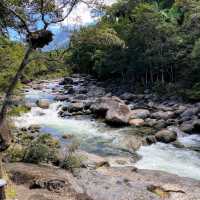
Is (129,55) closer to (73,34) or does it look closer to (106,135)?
(106,135)

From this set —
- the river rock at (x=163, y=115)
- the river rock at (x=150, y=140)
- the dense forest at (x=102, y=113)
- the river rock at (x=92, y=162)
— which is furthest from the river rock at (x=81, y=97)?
the river rock at (x=92, y=162)

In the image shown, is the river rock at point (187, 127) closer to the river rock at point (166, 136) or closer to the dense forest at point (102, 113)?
the dense forest at point (102, 113)

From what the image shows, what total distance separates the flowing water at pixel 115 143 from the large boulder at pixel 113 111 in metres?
0.91

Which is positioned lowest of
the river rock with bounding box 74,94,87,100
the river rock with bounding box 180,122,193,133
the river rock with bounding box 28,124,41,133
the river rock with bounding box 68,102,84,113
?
the river rock with bounding box 28,124,41,133

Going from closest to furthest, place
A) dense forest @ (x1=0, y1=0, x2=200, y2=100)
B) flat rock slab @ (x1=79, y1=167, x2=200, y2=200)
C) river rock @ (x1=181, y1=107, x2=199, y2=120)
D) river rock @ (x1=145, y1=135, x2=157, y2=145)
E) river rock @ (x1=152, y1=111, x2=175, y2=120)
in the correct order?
flat rock slab @ (x1=79, y1=167, x2=200, y2=200) < river rock @ (x1=145, y1=135, x2=157, y2=145) < river rock @ (x1=181, y1=107, x2=199, y2=120) < river rock @ (x1=152, y1=111, x2=175, y2=120) < dense forest @ (x1=0, y1=0, x2=200, y2=100)

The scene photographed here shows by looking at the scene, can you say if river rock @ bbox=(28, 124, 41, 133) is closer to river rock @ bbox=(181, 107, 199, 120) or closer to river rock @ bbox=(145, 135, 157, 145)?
river rock @ bbox=(145, 135, 157, 145)

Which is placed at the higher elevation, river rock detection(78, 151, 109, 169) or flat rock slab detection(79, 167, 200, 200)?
river rock detection(78, 151, 109, 169)

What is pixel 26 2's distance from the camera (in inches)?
437

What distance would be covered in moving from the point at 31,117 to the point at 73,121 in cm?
406

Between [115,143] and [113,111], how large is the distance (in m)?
6.89

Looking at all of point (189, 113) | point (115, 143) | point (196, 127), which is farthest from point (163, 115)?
point (115, 143)

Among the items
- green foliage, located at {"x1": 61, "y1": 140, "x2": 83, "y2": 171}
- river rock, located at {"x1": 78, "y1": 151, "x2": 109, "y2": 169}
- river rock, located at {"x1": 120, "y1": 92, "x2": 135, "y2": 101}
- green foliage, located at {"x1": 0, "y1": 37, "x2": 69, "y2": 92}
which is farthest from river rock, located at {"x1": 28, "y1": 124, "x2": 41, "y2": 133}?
river rock, located at {"x1": 120, "y1": 92, "x2": 135, "y2": 101}

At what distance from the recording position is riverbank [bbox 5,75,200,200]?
17.2 meters

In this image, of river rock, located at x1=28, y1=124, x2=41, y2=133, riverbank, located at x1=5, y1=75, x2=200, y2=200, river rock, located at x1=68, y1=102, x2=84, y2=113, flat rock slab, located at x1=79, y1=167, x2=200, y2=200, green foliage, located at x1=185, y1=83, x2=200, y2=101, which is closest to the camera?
flat rock slab, located at x1=79, y1=167, x2=200, y2=200
